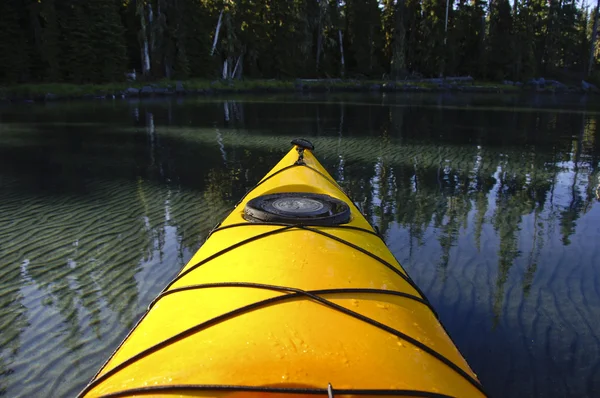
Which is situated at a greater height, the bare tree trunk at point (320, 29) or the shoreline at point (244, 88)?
the bare tree trunk at point (320, 29)

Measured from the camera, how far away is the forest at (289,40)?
112 feet

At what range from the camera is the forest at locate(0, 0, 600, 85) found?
34281 mm

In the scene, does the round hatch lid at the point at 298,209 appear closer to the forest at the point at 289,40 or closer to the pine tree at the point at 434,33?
the forest at the point at 289,40

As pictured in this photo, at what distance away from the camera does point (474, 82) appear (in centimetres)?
4828

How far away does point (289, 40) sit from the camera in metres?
46.8

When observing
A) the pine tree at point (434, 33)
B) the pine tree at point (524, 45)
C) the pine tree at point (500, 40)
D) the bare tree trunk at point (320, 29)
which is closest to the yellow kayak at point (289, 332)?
the bare tree trunk at point (320, 29)

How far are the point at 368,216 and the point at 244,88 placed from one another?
34.5m

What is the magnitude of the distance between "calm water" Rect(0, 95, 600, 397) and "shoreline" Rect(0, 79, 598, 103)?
14.7 m

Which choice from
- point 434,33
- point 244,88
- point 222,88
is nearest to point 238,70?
point 244,88

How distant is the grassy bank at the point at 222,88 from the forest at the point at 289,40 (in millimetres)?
2505

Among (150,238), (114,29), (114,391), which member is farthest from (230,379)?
(114,29)

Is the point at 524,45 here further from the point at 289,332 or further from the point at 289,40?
the point at 289,332

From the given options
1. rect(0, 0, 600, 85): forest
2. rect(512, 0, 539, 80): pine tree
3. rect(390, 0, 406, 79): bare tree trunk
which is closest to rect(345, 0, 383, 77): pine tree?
rect(0, 0, 600, 85): forest

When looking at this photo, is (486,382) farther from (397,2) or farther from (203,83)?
(397,2)
